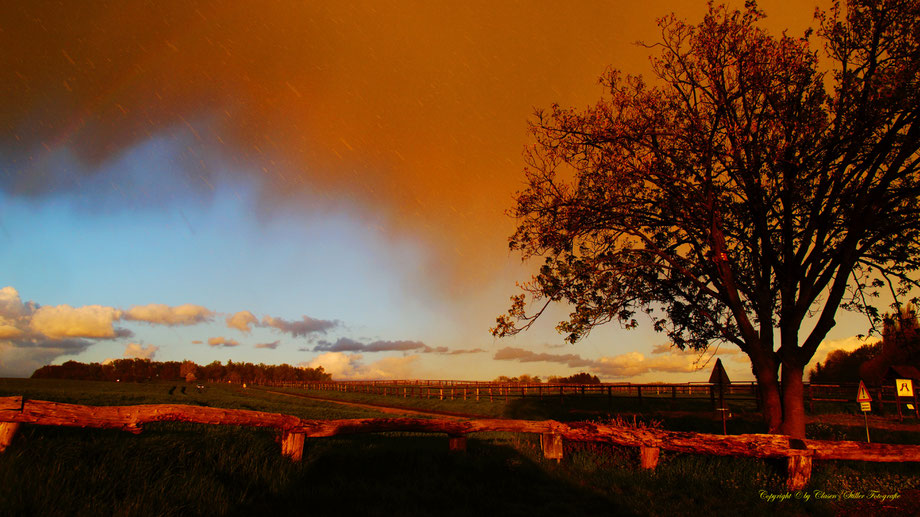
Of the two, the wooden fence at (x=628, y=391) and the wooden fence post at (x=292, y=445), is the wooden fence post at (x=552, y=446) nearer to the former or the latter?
the wooden fence post at (x=292, y=445)

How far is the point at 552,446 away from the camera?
32.5 feet

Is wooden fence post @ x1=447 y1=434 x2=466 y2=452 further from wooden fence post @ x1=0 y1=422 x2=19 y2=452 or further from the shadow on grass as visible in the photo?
wooden fence post @ x1=0 y1=422 x2=19 y2=452

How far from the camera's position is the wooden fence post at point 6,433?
5609 mm

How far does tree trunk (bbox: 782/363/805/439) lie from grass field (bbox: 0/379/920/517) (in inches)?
87.5

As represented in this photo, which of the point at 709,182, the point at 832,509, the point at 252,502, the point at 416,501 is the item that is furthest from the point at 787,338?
the point at 252,502

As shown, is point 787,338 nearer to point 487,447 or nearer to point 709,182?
point 709,182

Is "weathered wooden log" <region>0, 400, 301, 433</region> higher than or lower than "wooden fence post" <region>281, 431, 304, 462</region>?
higher

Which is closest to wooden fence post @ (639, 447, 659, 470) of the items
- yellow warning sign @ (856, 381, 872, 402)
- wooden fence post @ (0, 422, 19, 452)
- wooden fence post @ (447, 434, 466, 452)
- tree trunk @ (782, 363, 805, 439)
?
wooden fence post @ (447, 434, 466, 452)

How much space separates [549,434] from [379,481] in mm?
4041

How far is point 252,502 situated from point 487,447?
5157mm

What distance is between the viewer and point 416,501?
259 inches

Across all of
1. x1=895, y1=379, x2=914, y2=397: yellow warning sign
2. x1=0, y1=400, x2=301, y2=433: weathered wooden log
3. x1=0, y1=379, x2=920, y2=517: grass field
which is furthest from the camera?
x1=895, y1=379, x2=914, y2=397: yellow warning sign

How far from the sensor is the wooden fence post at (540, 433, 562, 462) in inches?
386

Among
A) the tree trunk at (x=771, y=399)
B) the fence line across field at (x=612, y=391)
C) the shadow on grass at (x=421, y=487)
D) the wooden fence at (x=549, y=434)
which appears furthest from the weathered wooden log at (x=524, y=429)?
the fence line across field at (x=612, y=391)
